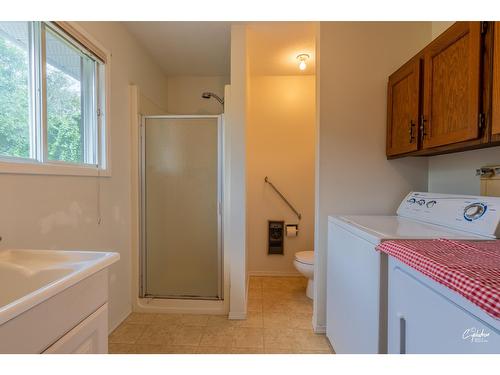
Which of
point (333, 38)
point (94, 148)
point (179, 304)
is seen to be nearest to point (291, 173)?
point (333, 38)

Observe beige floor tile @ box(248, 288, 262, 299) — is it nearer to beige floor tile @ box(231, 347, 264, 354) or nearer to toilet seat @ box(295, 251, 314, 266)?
toilet seat @ box(295, 251, 314, 266)

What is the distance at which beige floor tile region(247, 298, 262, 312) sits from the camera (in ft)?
7.19

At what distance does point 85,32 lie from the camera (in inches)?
60.9

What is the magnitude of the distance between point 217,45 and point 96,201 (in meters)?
1.79

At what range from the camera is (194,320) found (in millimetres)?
1998

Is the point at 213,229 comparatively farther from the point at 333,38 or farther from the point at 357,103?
the point at 333,38

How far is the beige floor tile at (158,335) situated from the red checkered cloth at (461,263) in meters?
1.61

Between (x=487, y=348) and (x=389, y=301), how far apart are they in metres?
0.43

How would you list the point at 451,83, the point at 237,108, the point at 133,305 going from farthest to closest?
the point at 133,305, the point at 237,108, the point at 451,83

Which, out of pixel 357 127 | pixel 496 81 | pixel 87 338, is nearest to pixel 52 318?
pixel 87 338

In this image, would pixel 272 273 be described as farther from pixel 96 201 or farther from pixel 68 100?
pixel 68 100

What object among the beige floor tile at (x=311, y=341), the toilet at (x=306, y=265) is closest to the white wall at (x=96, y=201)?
the beige floor tile at (x=311, y=341)

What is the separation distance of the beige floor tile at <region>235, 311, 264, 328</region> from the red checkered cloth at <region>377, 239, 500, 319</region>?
1355 mm

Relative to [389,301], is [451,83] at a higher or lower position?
higher
